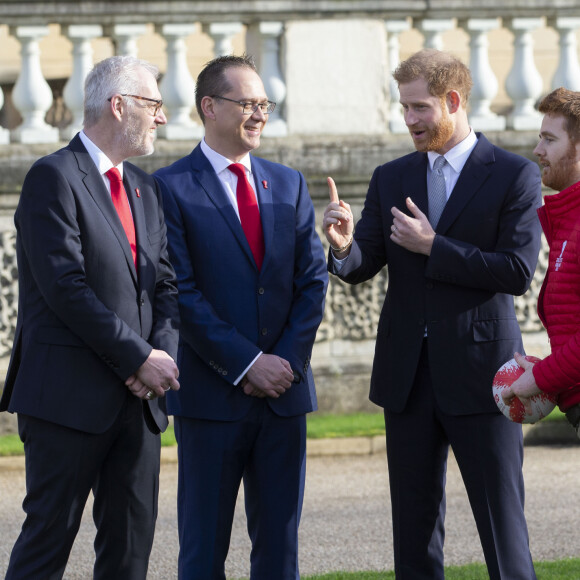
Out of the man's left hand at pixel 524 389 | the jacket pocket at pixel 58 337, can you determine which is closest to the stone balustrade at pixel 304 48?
the jacket pocket at pixel 58 337

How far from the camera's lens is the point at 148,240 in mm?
4691

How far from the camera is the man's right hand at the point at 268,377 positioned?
4824mm

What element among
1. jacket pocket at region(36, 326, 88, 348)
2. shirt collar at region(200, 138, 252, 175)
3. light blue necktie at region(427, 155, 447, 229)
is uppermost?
shirt collar at region(200, 138, 252, 175)

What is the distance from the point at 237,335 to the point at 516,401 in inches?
41.7

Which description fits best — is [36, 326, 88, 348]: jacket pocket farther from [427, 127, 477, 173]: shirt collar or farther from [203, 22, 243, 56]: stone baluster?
[203, 22, 243, 56]: stone baluster

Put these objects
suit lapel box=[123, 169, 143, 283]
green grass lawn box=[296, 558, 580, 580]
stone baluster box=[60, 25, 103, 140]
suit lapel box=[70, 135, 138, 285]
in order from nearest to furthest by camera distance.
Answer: suit lapel box=[70, 135, 138, 285] < suit lapel box=[123, 169, 143, 283] < green grass lawn box=[296, 558, 580, 580] < stone baluster box=[60, 25, 103, 140]

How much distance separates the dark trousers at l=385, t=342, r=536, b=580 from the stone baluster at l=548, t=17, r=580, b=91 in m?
4.53

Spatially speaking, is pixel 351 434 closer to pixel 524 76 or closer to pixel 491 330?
pixel 524 76

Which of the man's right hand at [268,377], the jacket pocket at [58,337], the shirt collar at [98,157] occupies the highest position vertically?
the shirt collar at [98,157]

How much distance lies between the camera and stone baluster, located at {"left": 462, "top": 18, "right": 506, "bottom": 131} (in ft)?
29.1

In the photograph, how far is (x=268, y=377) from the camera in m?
4.83

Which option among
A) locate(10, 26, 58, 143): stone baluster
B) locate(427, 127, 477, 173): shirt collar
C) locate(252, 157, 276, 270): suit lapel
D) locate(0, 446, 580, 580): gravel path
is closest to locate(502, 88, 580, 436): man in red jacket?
locate(427, 127, 477, 173): shirt collar

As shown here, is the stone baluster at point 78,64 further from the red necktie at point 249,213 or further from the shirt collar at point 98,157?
the shirt collar at point 98,157

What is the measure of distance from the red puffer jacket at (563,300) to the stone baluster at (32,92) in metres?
4.95
